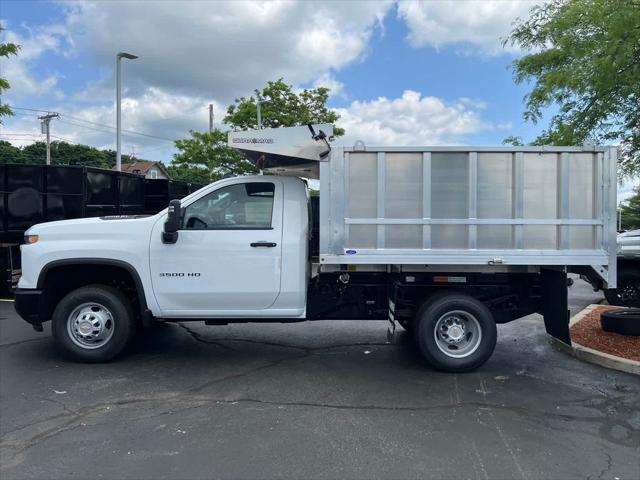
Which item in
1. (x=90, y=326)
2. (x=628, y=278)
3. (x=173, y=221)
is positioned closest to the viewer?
(x=173, y=221)

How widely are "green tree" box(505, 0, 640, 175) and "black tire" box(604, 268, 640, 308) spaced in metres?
3.74

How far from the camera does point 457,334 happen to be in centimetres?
599

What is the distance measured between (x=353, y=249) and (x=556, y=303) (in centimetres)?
235

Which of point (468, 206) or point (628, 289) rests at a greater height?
point (468, 206)

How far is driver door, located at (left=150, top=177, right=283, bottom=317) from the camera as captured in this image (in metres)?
5.94

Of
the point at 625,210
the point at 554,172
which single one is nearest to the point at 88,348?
the point at 554,172

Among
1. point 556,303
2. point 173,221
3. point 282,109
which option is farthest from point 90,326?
point 282,109

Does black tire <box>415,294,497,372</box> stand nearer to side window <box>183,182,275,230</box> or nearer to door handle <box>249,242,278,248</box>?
door handle <box>249,242,278,248</box>

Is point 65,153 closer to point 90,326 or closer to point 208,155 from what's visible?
point 208,155

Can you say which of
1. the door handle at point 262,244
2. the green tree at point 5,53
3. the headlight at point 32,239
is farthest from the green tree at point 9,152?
the door handle at point 262,244

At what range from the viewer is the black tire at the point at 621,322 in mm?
7070

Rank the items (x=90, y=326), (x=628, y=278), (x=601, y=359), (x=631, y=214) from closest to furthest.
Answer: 1. (x=90, y=326)
2. (x=601, y=359)
3. (x=628, y=278)
4. (x=631, y=214)

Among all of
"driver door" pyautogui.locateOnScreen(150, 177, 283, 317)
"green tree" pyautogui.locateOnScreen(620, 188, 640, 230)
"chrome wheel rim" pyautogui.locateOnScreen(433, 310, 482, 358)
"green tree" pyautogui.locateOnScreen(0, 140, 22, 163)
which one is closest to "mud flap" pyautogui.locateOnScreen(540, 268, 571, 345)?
"chrome wheel rim" pyautogui.locateOnScreen(433, 310, 482, 358)

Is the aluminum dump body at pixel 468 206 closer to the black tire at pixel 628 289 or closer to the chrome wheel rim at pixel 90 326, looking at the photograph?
the chrome wheel rim at pixel 90 326
